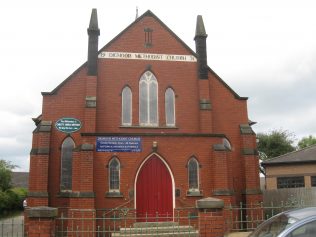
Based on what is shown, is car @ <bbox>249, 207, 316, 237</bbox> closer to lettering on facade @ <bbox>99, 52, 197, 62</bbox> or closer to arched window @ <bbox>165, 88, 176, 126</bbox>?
arched window @ <bbox>165, 88, 176, 126</bbox>

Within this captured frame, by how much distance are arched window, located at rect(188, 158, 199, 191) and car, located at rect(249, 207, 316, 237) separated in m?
11.1

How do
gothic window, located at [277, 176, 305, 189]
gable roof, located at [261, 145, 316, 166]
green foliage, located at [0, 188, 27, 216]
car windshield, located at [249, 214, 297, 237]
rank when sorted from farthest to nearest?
green foliage, located at [0, 188, 27, 216] < gothic window, located at [277, 176, 305, 189] < gable roof, located at [261, 145, 316, 166] < car windshield, located at [249, 214, 297, 237]

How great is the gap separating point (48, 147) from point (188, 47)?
337 inches

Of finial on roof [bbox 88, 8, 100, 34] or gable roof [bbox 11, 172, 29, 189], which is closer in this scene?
finial on roof [bbox 88, 8, 100, 34]

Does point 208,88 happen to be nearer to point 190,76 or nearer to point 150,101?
point 190,76

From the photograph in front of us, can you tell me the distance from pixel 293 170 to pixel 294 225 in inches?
1021

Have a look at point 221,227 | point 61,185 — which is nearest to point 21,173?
Answer: point 61,185

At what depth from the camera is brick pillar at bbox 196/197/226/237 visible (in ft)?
35.1

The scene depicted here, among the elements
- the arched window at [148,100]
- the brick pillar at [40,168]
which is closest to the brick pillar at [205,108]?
the arched window at [148,100]

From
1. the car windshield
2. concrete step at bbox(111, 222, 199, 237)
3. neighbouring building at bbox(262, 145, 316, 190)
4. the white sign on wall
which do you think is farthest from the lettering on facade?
the car windshield

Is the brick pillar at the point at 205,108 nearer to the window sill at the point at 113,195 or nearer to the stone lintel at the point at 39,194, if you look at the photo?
the window sill at the point at 113,195

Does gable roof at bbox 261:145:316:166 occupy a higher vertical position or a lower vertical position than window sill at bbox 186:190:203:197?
higher

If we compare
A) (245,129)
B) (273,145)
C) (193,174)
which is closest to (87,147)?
(193,174)

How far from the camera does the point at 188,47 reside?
71.6 feet
